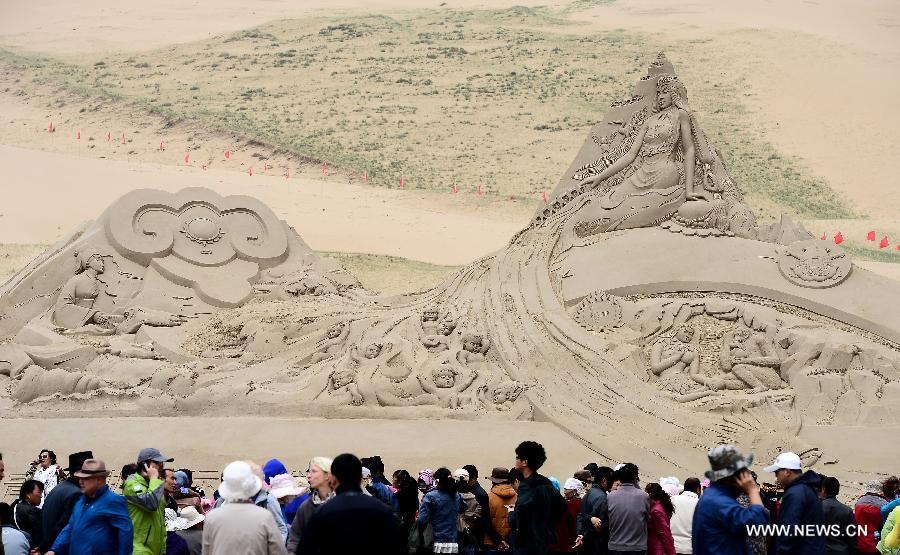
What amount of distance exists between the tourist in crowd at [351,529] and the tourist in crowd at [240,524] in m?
0.34

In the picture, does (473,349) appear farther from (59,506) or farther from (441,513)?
(59,506)

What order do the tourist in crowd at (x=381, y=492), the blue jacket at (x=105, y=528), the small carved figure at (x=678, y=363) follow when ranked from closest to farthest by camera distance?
the blue jacket at (x=105, y=528) → the tourist in crowd at (x=381, y=492) → the small carved figure at (x=678, y=363)

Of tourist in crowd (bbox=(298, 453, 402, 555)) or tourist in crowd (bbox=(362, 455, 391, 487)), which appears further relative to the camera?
tourist in crowd (bbox=(362, 455, 391, 487))

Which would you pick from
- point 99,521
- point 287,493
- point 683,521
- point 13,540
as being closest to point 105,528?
point 99,521

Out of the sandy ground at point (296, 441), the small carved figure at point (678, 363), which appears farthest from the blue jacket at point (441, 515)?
the small carved figure at point (678, 363)

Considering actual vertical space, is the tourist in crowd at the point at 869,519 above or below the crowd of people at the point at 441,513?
below

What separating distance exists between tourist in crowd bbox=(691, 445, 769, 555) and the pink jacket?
1.75 metres

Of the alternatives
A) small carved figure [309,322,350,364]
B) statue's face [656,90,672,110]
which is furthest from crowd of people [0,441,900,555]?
statue's face [656,90,672,110]

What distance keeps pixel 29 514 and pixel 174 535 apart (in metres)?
1.28

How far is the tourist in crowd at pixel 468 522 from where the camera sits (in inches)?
376

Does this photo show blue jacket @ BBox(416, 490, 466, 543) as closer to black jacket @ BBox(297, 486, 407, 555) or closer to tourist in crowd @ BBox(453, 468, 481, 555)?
tourist in crowd @ BBox(453, 468, 481, 555)

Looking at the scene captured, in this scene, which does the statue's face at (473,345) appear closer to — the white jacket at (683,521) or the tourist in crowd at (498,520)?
the tourist in crowd at (498,520)

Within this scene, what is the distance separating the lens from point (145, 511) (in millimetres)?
A: 8164

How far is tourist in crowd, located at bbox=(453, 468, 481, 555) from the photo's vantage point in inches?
376
